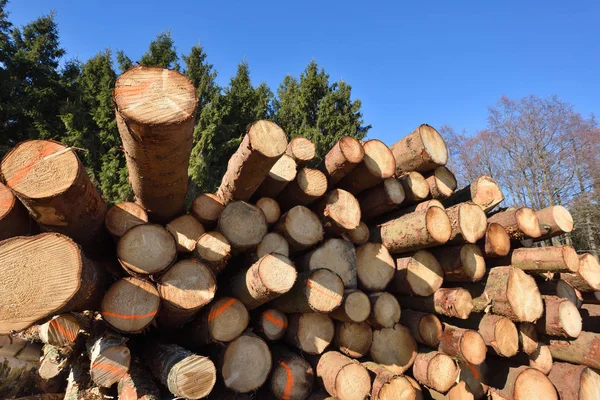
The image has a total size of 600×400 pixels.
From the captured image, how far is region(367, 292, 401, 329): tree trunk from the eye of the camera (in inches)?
110

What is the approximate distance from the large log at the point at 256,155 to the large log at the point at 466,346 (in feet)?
6.31

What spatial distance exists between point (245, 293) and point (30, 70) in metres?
16.0

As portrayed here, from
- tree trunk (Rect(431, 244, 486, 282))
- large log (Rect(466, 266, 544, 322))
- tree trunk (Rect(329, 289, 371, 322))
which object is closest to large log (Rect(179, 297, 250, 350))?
tree trunk (Rect(329, 289, 371, 322))

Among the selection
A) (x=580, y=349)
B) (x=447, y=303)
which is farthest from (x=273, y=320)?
(x=580, y=349)

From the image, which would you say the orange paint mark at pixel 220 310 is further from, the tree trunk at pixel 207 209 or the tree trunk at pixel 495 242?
the tree trunk at pixel 495 242

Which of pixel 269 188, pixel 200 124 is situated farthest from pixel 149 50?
pixel 269 188

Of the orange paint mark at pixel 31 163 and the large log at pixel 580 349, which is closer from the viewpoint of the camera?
the orange paint mark at pixel 31 163

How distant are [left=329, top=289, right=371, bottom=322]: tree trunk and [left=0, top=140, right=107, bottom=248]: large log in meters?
1.89

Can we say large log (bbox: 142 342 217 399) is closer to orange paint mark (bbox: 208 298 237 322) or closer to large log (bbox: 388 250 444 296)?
orange paint mark (bbox: 208 298 237 322)

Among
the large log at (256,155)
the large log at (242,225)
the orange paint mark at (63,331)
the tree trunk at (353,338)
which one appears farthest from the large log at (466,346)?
the orange paint mark at (63,331)

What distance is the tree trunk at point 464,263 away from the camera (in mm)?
2915

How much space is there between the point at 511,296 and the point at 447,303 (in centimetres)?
48

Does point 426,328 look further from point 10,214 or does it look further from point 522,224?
point 10,214

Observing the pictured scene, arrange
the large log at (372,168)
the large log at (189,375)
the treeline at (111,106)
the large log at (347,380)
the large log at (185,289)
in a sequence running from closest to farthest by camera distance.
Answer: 1. the large log at (189,375)
2. the large log at (185,289)
3. the large log at (347,380)
4. the large log at (372,168)
5. the treeline at (111,106)
